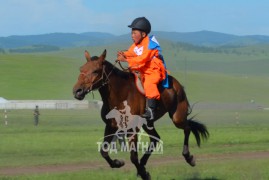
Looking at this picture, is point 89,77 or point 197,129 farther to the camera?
point 197,129

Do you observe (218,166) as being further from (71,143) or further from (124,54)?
(71,143)

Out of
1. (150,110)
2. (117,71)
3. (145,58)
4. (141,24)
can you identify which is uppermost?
(141,24)

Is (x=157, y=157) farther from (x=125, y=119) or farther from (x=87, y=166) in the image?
(x=125, y=119)

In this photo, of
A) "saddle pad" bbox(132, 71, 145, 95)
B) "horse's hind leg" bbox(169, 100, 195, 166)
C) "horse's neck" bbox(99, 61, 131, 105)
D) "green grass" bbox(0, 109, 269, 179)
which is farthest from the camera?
"green grass" bbox(0, 109, 269, 179)

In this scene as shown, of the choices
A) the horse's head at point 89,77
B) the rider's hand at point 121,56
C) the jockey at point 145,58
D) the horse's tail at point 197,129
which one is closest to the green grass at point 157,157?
the horse's tail at point 197,129

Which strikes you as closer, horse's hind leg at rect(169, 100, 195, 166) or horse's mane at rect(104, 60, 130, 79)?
horse's mane at rect(104, 60, 130, 79)

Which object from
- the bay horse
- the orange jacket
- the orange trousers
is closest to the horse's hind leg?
the bay horse

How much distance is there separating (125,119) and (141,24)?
5.16ft

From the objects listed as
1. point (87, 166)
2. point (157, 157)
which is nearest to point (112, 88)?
point (87, 166)

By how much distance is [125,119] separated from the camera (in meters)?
10.3

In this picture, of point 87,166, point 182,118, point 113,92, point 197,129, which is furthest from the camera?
point 87,166

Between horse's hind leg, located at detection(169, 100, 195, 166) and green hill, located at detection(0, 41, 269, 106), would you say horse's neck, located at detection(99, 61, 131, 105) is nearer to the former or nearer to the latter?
horse's hind leg, located at detection(169, 100, 195, 166)

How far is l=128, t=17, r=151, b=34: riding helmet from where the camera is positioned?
1062cm

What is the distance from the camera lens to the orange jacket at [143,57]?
1066cm
